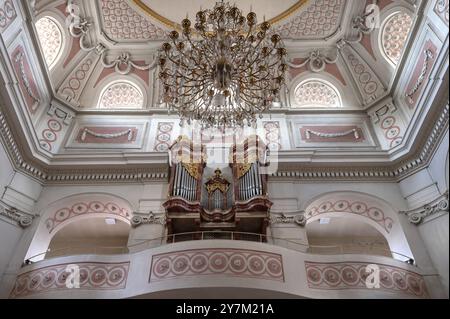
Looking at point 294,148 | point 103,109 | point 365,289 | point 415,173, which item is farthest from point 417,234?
point 103,109

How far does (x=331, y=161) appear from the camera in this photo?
8297 mm

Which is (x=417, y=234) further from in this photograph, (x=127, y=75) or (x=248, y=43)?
(x=127, y=75)

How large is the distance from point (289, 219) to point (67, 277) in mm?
4358

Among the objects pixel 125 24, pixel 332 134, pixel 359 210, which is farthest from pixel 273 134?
pixel 125 24

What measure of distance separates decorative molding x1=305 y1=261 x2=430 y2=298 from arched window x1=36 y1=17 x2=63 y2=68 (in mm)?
8066

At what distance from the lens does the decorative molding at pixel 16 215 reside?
7.03 m

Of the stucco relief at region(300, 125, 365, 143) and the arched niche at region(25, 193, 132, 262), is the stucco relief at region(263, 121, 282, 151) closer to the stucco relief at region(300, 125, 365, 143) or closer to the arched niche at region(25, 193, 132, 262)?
the stucco relief at region(300, 125, 365, 143)

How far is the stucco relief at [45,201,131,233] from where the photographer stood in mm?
8047

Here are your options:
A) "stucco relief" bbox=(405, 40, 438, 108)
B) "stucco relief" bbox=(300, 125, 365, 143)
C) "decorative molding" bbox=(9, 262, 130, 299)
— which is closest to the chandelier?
"decorative molding" bbox=(9, 262, 130, 299)

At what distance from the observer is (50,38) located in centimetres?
920

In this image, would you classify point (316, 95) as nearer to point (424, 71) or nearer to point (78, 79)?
point (424, 71)
